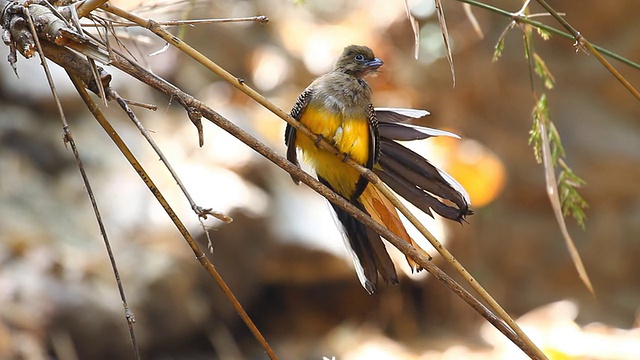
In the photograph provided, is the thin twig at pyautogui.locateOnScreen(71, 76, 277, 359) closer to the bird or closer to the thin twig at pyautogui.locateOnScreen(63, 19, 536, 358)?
the thin twig at pyautogui.locateOnScreen(63, 19, 536, 358)

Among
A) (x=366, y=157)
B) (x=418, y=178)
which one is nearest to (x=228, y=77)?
(x=418, y=178)

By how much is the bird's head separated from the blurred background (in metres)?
1.04

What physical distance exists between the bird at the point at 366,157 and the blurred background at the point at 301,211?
1.13 m

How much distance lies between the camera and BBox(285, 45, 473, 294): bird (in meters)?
1.60

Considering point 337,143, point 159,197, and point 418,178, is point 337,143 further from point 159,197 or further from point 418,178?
point 159,197

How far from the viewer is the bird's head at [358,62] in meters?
2.03

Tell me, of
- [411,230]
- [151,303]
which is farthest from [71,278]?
[411,230]

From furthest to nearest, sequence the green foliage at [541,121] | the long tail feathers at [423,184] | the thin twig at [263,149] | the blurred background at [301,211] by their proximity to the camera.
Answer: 1. the blurred background at [301,211]
2. the long tail feathers at [423,184]
3. the green foliage at [541,121]
4. the thin twig at [263,149]

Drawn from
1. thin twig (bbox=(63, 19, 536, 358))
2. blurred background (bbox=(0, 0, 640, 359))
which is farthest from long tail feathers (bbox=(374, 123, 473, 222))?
blurred background (bbox=(0, 0, 640, 359))

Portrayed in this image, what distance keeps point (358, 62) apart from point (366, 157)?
37cm

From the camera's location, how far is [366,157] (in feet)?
5.84

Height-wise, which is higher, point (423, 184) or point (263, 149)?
point (423, 184)

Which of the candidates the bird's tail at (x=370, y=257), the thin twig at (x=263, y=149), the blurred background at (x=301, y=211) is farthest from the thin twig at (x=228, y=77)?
the blurred background at (x=301, y=211)

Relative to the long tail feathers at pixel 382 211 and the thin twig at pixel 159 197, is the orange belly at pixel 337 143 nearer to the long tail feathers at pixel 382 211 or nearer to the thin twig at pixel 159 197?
the long tail feathers at pixel 382 211
